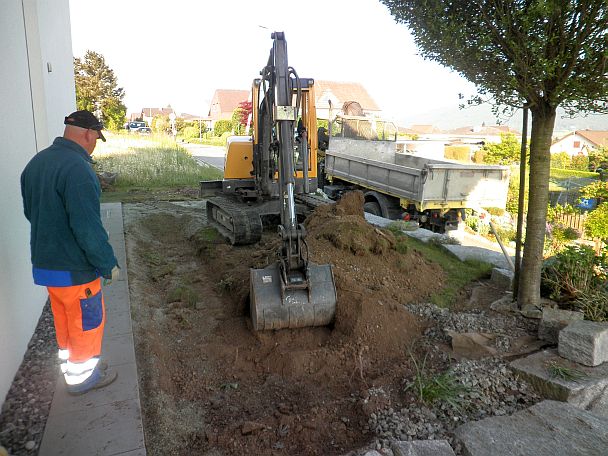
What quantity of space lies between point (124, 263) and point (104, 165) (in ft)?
39.6

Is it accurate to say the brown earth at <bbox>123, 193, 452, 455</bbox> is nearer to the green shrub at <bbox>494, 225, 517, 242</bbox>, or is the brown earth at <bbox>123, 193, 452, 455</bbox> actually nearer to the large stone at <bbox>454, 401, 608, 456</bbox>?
the large stone at <bbox>454, 401, 608, 456</bbox>

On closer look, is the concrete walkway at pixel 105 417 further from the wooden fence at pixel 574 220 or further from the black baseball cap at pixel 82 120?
the wooden fence at pixel 574 220

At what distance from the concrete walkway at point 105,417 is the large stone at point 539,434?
2.06m

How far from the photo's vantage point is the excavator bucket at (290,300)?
431 cm

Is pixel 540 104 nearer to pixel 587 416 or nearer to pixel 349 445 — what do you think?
pixel 587 416

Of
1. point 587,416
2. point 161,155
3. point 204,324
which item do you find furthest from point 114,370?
point 161,155

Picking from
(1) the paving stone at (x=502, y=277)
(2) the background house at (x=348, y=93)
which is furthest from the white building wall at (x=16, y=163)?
(2) the background house at (x=348, y=93)

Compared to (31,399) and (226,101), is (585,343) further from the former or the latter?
(226,101)

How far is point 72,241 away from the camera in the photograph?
3.07 m

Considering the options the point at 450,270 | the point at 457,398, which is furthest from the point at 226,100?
the point at 457,398

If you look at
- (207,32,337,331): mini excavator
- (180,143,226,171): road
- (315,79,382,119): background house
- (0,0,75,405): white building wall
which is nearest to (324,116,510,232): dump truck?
(207,32,337,331): mini excavator

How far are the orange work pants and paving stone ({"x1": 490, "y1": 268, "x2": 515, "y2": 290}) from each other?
4.67 m

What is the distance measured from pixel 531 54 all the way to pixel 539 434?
10.2 feet

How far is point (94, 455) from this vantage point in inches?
103
